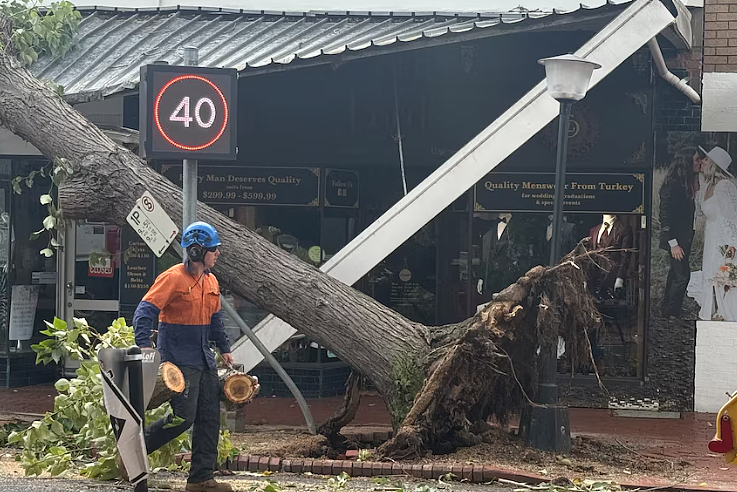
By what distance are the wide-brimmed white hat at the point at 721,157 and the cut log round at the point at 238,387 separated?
6252mm

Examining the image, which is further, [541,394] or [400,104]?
[400,104]

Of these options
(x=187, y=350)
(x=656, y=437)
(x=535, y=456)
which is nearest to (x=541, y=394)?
(x=535, y=456)

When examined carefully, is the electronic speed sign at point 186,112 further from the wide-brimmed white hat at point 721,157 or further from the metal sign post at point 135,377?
the wide-brimmed white hat at point 721,157

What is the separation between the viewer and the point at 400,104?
1202cm

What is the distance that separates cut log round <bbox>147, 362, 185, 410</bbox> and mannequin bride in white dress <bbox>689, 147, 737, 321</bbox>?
21.6 feet

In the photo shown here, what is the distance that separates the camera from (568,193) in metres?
11.9

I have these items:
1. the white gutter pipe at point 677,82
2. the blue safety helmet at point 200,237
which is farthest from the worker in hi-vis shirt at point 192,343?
the white gutter pipe at point 677,82

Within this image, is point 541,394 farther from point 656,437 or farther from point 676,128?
point 676,128

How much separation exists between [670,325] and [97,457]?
6361 mm

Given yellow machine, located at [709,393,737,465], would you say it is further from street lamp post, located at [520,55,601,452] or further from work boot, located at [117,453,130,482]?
work boot, located at [117,453,130,482]

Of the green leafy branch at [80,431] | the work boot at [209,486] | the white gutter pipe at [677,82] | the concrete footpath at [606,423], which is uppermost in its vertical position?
the white gutter pipe at [677,82]

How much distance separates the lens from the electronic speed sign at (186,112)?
7.62 meters

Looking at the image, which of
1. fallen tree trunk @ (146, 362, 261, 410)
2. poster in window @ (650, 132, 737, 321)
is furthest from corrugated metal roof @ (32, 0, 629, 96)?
fallen tree trunk @ (146, 362, 261, 410)

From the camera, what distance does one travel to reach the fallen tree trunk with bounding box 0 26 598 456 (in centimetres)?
837
